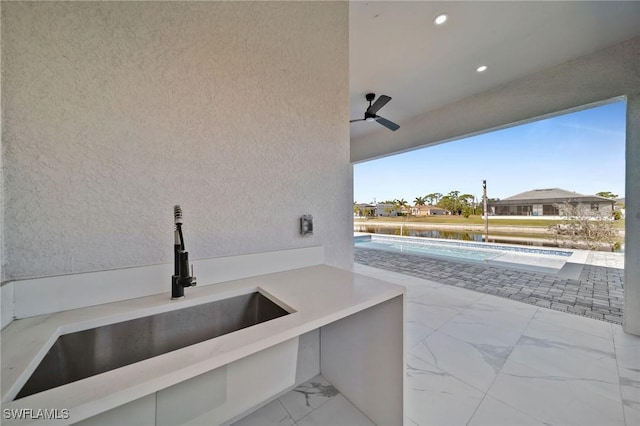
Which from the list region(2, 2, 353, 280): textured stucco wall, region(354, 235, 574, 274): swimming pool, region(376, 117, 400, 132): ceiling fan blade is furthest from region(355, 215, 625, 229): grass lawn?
region(2, 2, 353, 280): textured stucco wall

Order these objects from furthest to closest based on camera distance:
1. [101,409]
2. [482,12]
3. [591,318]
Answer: [591,318]
[482,12]
[101,409]

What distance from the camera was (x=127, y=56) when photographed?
93cm

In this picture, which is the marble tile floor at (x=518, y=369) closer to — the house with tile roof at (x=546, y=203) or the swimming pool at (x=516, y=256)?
the swimming pool at (x=516, y=256)

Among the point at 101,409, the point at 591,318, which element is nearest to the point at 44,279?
the point at 101,409

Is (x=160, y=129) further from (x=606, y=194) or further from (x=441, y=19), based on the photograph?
(x=606, y=194)

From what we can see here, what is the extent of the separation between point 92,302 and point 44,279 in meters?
0.15

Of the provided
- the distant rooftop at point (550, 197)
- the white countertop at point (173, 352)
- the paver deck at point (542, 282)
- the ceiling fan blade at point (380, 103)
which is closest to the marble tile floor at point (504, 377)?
the paver deck at point (542, 282)

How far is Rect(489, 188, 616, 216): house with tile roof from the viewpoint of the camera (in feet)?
15.7

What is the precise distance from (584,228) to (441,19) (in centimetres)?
629

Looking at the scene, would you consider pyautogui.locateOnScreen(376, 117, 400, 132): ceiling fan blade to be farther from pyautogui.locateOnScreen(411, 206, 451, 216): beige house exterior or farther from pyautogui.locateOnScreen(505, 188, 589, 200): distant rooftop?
pyautogui.locateOnScreen(411, 206, 451, 216): beige house exterior

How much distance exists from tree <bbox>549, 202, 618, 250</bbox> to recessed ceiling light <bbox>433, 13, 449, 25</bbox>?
18.8 feet

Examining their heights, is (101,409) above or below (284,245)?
below

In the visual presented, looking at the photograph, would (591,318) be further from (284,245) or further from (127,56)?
(127,56)

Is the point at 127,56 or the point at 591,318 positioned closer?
the point at 127,56
